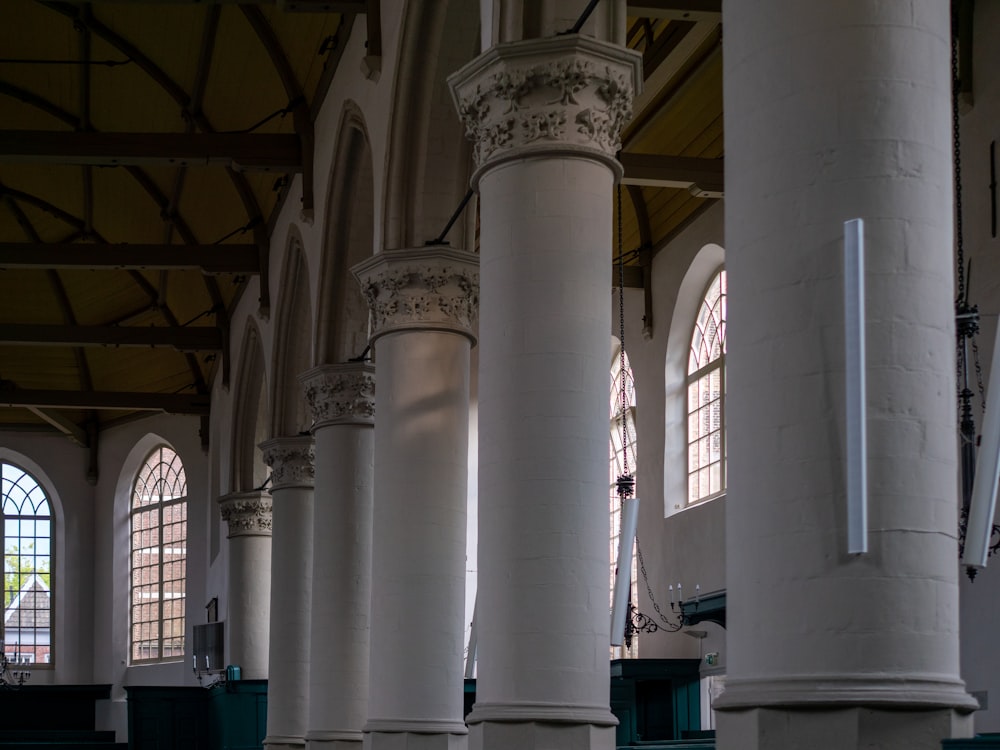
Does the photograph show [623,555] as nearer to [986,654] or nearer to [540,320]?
[540,320]

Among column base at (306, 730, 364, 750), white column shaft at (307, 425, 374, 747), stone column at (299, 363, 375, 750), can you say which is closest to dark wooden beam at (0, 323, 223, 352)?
stone column at (299, 363, 375, 750)

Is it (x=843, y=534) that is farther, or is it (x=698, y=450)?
(x=698, y=450)

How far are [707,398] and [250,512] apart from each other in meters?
7.05

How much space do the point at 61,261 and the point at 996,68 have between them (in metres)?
11.4

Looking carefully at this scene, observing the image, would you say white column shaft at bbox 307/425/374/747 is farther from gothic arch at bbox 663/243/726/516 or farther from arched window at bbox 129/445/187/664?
arched window at bbox 129/445/187/664

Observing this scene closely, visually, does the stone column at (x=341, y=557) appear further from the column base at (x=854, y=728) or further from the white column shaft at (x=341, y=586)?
the column base at (x=854, y=728)

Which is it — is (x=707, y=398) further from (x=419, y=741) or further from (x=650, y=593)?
(x=419, y=741)

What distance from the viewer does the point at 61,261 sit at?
1920 centimetres

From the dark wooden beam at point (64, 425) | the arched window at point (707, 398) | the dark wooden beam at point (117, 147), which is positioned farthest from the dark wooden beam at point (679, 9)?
the dark wooden beam at point (64, 425)

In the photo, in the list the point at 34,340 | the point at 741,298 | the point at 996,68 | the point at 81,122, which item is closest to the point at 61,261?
the point at 81,122

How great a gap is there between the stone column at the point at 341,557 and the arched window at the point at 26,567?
18640 mm

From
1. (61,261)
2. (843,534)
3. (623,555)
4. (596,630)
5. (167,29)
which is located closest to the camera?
(843,534)

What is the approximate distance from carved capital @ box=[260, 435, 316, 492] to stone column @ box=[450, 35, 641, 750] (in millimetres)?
9210

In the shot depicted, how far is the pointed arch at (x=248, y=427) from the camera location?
22766mm
